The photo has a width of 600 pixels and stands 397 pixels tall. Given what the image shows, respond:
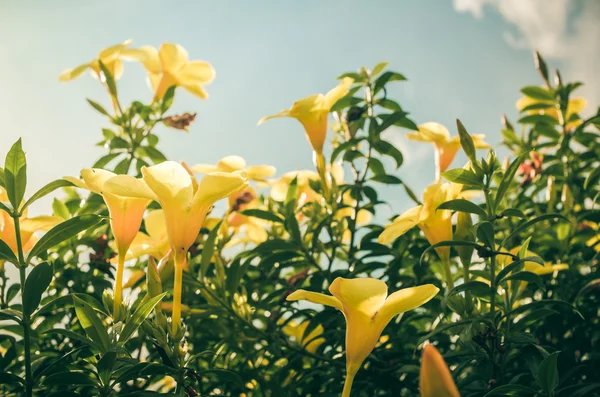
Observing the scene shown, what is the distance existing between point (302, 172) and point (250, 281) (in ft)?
2.08

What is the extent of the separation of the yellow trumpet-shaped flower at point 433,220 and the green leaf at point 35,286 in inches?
39.3

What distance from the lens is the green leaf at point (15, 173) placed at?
1564 mm

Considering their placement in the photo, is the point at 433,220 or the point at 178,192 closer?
the point at 178,192

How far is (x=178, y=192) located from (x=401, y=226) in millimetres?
768

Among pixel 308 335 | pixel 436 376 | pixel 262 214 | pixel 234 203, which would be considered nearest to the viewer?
pixel 436 376

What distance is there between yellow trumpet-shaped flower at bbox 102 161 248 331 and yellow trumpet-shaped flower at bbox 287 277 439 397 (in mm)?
355

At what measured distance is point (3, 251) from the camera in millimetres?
1471

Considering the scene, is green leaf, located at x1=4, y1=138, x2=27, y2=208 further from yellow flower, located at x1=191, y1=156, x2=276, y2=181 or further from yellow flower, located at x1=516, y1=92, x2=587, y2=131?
yellow flower, located at x1=516, y1=92, x2=587, y2=131

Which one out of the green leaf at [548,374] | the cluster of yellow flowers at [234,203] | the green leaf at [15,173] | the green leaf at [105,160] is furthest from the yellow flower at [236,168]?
the green leaf at [548,374]

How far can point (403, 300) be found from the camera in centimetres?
137

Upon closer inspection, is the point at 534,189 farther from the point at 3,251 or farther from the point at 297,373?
the point at 3,251

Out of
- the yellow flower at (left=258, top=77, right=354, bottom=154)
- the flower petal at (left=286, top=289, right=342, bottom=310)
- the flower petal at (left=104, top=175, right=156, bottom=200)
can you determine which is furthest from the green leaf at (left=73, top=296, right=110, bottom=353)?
the yellow flower at (left=258, top=77, right=354, bottom=154)

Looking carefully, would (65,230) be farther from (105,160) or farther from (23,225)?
(105,160)

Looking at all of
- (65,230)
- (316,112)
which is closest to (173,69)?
(316,112)
